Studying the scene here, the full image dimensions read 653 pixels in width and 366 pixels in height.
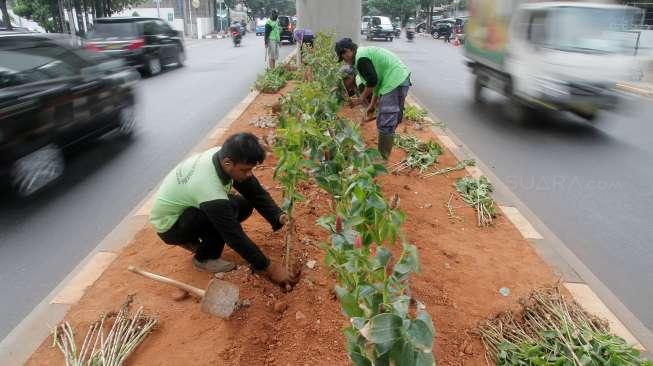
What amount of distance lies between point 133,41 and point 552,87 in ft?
33.8

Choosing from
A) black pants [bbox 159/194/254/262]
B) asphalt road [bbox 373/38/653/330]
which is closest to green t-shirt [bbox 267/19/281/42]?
asphalt road [bbox 373/38/653/330]

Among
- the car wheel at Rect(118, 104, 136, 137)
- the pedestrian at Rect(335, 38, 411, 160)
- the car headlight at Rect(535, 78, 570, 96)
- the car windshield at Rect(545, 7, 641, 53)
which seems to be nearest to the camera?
the pedestrian at Rect(335, 38, 411, 160)

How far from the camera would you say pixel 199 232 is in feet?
10.1

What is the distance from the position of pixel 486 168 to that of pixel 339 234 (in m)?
Answer: 4.23

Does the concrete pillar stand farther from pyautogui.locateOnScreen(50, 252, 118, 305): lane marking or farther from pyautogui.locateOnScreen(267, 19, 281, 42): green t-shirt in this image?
pyautogui.locateOnScreen(50, 252, 118, 305): lane marking

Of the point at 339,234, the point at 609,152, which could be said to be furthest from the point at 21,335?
the point at 609,152

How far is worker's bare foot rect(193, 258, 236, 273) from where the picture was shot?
3.24m

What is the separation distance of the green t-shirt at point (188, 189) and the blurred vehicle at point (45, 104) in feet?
7.66

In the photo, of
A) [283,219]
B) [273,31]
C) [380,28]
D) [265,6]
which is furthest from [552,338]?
[265,6]

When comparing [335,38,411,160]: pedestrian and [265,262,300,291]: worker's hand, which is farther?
[335,38,411,160]: pedestrian

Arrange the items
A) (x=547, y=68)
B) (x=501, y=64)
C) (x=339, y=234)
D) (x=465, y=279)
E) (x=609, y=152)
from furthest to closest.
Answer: (x=501, y=64) < (x=547, y=68) < (x=609, y=152) < (x=465, y=279) < (x=339, y=234)

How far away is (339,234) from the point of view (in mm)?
2105

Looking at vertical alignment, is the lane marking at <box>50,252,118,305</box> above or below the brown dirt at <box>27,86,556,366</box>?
below

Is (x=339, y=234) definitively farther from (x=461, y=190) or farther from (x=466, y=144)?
(x=466, y=144)
